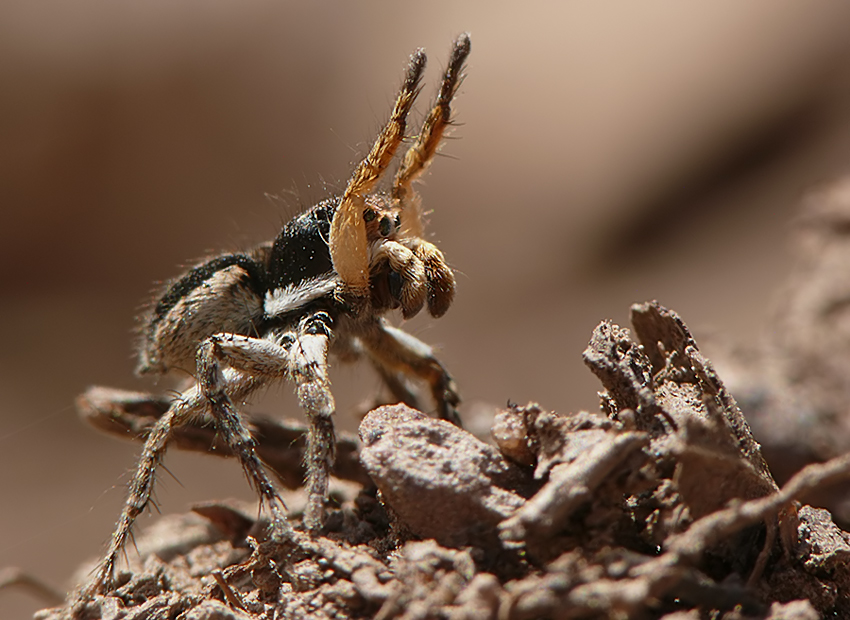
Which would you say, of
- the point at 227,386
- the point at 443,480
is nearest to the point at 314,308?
the point at 227,386

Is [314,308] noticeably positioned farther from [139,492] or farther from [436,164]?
[436,164]

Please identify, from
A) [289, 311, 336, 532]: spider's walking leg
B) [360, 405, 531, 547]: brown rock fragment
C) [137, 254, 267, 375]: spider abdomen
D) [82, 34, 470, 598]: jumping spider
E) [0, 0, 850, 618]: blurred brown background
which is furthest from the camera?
[0, 0, 850, 618]: blurred brown background

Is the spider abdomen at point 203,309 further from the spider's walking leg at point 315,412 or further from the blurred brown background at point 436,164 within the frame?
the blurred brown background at point 436,164

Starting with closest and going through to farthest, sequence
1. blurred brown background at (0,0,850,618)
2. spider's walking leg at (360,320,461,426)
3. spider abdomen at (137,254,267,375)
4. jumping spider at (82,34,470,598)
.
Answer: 1. jumping spider at (82,34,470,598)
2. spider abdomen at (137,254,267,375)
3. spider's walking leg at (360,320,461,426)
4. blurred brown background at (0,0,850,618)

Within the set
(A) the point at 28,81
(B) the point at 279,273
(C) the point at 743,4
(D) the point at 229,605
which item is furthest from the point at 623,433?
(A) the point at 28,81

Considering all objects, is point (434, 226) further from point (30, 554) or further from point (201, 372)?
point (201, 372)

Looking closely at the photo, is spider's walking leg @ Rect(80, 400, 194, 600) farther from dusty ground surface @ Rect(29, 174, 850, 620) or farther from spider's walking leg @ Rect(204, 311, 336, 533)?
spider's walking leg @ Rect(204, 311, 336, 533)

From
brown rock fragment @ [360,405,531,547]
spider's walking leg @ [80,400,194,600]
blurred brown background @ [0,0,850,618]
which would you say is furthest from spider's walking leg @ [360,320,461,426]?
blurred brown background @ [0,0,850,618]
